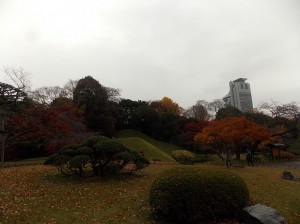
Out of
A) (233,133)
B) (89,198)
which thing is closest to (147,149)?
(233,133)

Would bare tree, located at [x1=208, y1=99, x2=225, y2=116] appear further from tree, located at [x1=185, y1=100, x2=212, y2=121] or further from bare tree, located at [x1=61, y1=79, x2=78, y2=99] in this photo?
bare tree, located at [x1=61, y1=79, x2=78, y2=99]

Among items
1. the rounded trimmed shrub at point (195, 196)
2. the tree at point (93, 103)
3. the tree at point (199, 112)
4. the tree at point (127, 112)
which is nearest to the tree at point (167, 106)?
the tree at point (199, 112)

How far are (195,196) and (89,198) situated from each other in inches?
180

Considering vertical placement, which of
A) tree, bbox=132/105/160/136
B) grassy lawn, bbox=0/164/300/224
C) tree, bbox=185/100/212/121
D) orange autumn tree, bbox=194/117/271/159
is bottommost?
grassy lawn, bbox=0/164/300/224

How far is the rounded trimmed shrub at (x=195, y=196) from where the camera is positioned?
326 inches

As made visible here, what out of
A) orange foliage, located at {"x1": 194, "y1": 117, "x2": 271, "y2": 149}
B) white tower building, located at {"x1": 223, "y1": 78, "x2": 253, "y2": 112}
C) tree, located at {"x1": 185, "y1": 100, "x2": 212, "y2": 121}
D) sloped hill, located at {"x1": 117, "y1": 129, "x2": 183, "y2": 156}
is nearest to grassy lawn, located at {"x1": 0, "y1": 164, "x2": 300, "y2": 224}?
orange foliage, located at {"x1": 194, "y1": 117, "x2": 271, "y2": 149}

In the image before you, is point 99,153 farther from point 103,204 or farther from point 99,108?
point 99,108

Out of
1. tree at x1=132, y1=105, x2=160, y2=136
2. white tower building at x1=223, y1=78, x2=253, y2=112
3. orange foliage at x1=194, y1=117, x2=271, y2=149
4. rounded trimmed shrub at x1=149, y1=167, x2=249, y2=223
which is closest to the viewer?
rounded trimmed shrub at x1=149, y1=167, x2=249, y2=223

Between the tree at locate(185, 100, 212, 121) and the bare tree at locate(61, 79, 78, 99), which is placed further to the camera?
the tree at locate(185, 100, 212, 121)

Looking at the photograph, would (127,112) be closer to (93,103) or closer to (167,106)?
(167,106)

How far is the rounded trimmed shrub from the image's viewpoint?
828cm

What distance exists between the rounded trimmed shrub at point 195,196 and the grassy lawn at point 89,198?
76cm

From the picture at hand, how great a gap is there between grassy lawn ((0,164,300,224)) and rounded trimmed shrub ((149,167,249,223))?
2.50 feet

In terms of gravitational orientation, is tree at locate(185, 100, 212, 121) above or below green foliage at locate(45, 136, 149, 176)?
above
